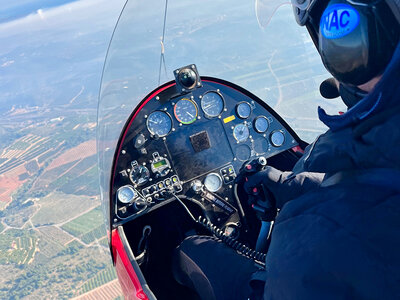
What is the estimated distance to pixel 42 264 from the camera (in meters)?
16.8

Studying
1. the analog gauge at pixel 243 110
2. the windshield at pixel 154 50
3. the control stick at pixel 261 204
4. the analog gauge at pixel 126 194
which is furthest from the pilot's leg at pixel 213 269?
the analog gauge at pixel 243 110

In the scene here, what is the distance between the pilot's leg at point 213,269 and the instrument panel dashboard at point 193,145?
75 cm

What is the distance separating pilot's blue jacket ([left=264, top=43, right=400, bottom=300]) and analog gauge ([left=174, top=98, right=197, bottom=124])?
2137 millimetres

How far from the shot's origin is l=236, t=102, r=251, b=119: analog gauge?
10.4 feet

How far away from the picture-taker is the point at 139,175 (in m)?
2.75

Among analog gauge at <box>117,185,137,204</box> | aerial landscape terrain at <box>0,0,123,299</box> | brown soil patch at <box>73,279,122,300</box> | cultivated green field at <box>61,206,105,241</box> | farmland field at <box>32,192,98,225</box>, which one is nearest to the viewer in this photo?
analog gauge at <box>117,185,137,204</box>

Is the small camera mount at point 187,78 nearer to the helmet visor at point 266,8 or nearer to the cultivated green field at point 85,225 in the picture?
the helmet visor at point 266,8

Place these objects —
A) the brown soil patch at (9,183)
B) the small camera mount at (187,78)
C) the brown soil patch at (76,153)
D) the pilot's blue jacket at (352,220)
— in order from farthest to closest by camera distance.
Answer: the brown soil patch at (76,153), the brown soil patch at (9,183), the small camera mount at (187,78), the pilot's blue jacket at (352,220)

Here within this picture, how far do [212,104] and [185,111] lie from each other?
0.30 meters

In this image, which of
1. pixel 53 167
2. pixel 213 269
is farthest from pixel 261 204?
pixel 53 167

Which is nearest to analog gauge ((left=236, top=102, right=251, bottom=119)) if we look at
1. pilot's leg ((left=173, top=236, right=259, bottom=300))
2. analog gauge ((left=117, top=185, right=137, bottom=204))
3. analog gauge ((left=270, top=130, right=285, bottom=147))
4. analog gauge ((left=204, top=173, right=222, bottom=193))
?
analog gauge ((left=270, top=130, right=285, bottom=147))

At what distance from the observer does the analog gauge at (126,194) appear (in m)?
2.64

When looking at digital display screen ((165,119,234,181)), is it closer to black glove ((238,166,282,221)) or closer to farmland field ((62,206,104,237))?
black glove ((238,166,282,221))

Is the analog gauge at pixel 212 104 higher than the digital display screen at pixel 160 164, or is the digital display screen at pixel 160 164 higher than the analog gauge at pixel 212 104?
the analog gauge at pixel 212 104
